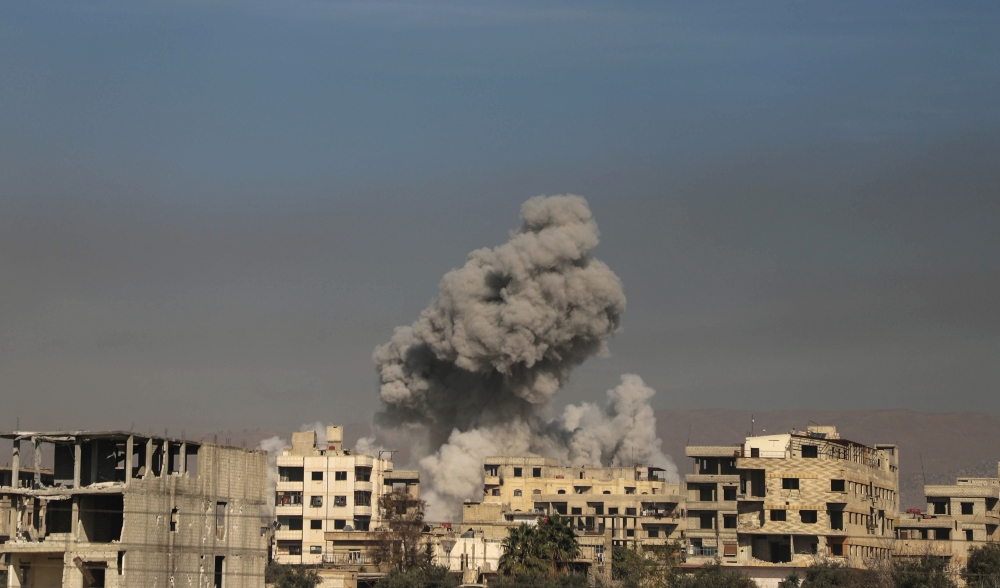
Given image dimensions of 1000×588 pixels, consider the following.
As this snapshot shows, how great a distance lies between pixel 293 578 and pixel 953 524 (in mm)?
36637

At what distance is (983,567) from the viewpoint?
266 ft

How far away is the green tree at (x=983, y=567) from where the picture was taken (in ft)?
247

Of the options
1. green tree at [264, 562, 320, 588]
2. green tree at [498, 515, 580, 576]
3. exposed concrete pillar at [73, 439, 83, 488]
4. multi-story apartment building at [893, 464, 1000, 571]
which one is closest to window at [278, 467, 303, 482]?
green tree at [264, 562, 320, 588]

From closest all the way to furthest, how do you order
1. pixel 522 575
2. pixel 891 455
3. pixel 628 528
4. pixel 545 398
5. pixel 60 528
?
1. pixel 60 528
2. pixel 522 575
3. pixel 891 455
4. pixel 628 528
5. pixel 545 398

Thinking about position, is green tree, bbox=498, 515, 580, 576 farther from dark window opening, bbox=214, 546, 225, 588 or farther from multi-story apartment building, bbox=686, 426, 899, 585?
dark window opening, bbox=214, 546, 225, 588

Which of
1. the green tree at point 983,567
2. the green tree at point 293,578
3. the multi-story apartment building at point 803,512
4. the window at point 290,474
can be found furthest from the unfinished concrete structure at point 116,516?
the window at point 290,474

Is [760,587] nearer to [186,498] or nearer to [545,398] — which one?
[186,498]

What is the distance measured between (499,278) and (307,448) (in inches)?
→ 1164

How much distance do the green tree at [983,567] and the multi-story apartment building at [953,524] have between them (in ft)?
3.53

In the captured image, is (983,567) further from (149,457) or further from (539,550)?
(149,457)

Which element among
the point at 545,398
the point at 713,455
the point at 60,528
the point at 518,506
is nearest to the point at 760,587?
the point at 713,455

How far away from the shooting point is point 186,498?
200ft

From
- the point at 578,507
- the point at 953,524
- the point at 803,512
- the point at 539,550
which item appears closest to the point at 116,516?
the point at 539,550

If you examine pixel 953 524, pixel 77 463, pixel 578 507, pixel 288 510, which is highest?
pixel 578 507
